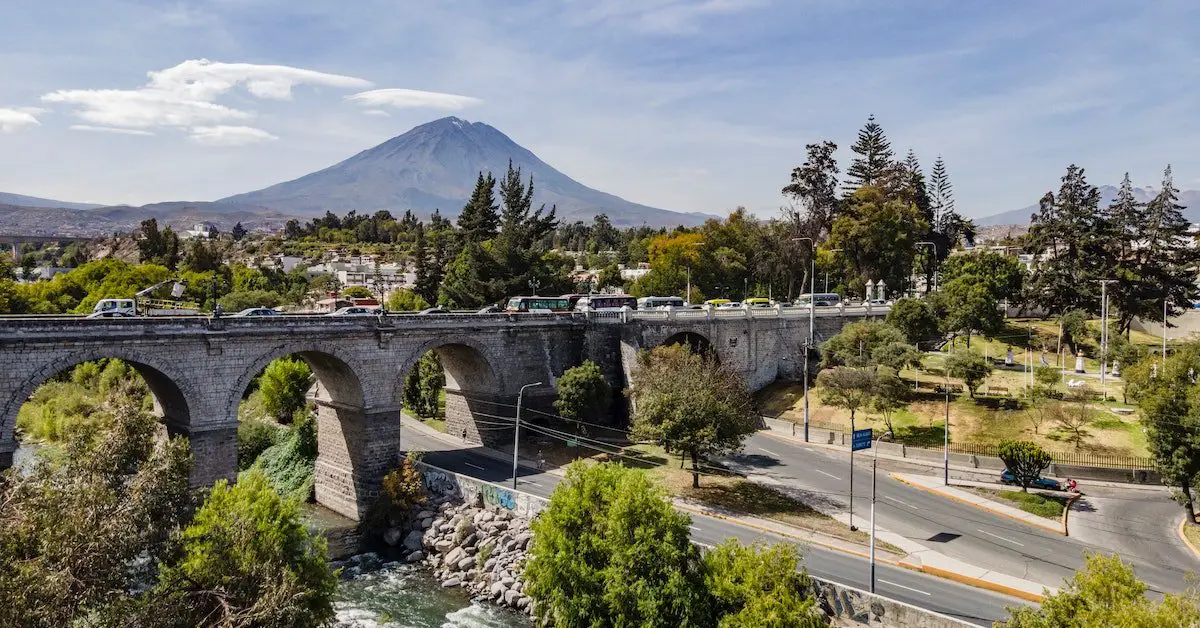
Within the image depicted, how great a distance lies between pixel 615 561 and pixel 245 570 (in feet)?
36.7

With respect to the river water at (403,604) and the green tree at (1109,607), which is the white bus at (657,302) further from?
the green tree at (1109,607)

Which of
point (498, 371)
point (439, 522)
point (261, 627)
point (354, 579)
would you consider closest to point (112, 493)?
point (261, 627)

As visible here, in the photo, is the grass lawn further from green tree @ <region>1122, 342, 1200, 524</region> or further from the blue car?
green tree @ <region>1122, 342, 1200, 524</region>

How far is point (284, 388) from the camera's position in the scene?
196 feet

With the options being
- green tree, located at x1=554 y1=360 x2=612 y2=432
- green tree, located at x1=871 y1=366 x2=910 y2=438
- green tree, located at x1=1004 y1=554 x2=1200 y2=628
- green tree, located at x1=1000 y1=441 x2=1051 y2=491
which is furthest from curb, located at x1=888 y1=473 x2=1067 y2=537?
green tree, located at x1=554 y1=360 x2=612 y2=432

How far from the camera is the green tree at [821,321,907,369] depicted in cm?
5484

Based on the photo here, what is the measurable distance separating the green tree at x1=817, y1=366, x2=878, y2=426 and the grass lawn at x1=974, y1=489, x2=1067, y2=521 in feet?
29.8

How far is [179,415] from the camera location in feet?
125

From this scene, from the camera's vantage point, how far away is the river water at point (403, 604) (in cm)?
3228

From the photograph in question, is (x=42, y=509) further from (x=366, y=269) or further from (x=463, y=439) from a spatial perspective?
(x=366, y=269)

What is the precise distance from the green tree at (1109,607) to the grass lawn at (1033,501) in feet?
61.8

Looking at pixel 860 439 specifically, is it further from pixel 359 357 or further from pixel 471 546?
pixel 359 357

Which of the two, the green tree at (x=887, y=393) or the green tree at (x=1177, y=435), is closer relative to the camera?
the green tree at (x=1177, y=435)

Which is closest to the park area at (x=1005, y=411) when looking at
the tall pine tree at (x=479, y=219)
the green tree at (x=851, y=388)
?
the green tree at (x=851, y=388)
